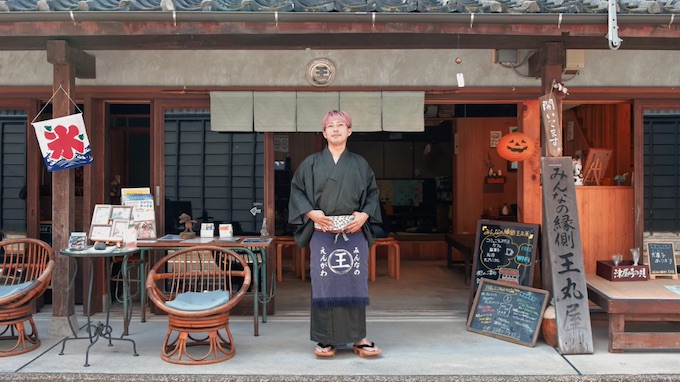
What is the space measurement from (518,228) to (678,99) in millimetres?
2846

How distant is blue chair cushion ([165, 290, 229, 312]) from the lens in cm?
571

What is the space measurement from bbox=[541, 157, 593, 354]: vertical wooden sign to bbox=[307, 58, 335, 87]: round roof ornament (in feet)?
9.47

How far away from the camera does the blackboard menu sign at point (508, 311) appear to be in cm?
638

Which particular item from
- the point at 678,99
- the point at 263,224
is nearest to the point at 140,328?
the point at 263,224

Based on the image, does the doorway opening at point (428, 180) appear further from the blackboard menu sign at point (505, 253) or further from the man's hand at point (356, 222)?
the man's hand at point (356, 222)

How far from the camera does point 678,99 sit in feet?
26.1

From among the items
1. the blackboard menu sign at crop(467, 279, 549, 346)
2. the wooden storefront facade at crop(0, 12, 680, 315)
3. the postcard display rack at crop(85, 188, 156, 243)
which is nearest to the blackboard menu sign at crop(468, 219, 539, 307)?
the blackboard menu sign at crop(467, 279, 549, 346)

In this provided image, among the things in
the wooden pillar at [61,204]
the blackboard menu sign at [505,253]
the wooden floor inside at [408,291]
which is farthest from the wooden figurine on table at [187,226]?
the blackboard menu sign at [505,253]

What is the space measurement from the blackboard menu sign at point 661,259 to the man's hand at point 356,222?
369 cm

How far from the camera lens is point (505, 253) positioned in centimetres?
734

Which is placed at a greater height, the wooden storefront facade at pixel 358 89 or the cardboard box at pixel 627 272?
the wooden storefront facade at pixel 358 89

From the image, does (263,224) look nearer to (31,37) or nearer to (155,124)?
(155,124)

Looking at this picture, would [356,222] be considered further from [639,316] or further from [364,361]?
[639,316]

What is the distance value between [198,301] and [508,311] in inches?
128
